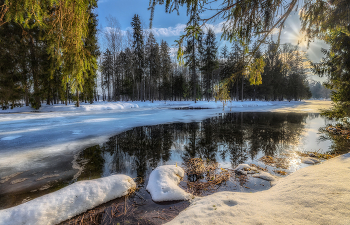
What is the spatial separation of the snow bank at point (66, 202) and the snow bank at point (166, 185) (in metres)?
0.48

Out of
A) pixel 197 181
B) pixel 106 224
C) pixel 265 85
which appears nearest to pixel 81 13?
pixel 106 224

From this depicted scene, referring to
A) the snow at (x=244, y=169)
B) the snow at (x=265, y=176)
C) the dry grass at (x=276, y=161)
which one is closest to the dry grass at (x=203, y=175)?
the snow at (x=244, y=169)

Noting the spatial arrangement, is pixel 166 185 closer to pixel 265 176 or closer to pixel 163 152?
pixel 163 152

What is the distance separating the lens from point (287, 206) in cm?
198

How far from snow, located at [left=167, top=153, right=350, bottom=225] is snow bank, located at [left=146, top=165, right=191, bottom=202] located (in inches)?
13.2

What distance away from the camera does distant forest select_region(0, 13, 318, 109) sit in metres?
5.59

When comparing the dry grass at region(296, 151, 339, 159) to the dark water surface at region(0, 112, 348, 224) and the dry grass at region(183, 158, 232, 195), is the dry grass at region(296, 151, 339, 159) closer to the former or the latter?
the dark water surface at region(0, 112, 348, 224)

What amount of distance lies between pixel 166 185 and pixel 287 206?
199 centimetres

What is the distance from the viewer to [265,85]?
42812 mm

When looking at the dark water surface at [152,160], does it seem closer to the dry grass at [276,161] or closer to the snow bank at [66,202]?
the dry grass at [276,161]

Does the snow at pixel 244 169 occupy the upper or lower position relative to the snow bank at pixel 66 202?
lower

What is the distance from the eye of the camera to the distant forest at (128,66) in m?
5.59

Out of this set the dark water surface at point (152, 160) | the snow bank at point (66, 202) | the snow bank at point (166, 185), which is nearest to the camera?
the snow bank at point (66, 202)

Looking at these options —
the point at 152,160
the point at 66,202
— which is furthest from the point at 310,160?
the point at 66,202
